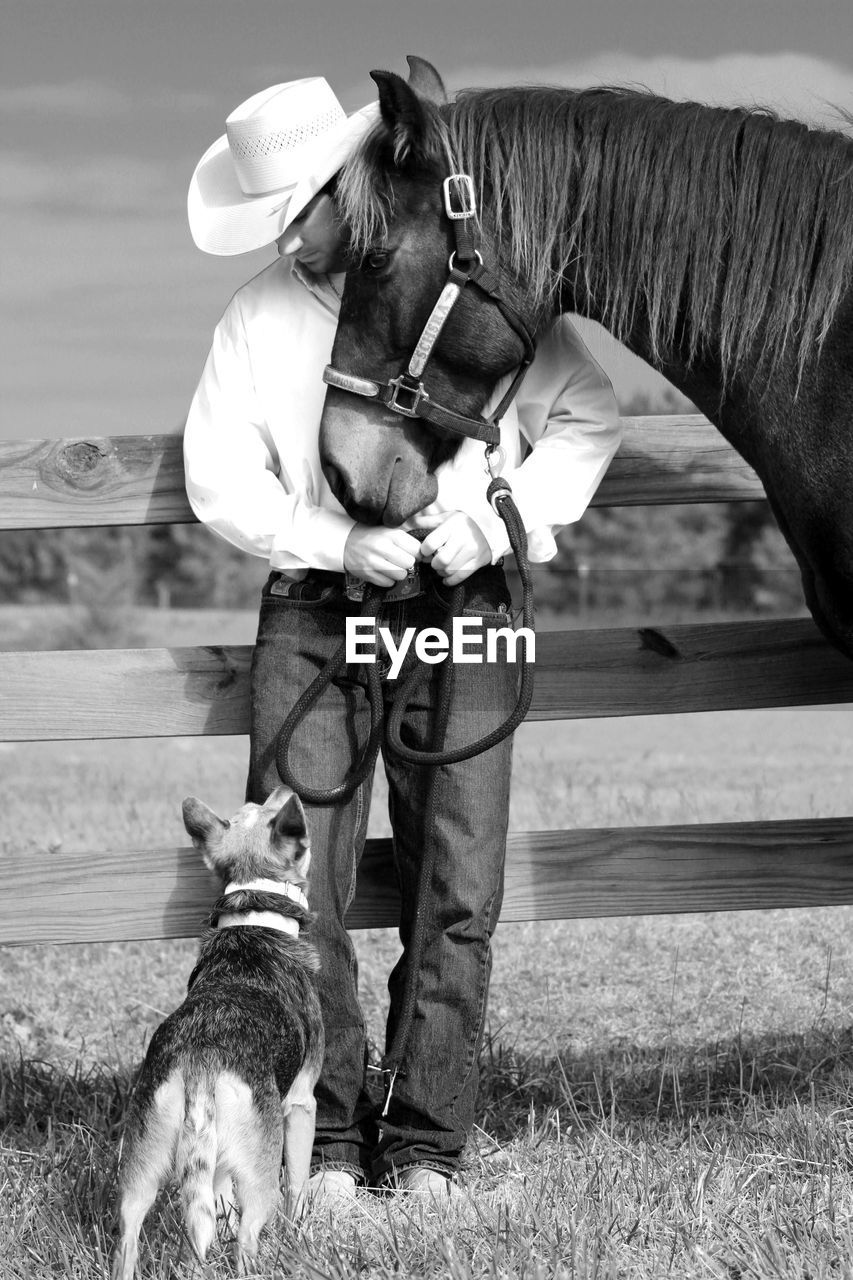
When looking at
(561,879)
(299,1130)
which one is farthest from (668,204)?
(299,1130)

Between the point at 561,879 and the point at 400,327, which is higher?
the point at 400,327

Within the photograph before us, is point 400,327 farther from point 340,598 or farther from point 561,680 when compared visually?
point 561,680

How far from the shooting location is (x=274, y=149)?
2.55m

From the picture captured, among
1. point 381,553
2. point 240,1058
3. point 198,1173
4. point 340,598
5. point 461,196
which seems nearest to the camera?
point 198,1173

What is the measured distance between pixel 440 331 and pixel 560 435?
0.45m

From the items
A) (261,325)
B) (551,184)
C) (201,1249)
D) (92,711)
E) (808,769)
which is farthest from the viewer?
(808,769)

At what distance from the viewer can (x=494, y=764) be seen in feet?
8.80

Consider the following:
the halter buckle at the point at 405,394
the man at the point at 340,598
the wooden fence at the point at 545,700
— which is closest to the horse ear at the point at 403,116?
the man at the point at 340,598

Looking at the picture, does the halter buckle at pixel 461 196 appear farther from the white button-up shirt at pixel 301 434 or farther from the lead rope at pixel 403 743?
the lead rope at pixel 403 743

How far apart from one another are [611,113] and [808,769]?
10461 mm

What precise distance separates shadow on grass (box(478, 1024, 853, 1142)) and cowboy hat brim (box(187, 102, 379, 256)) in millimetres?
2171

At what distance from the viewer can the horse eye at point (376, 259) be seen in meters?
2.37

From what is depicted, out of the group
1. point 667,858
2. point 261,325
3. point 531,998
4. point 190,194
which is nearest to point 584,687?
point 667,858

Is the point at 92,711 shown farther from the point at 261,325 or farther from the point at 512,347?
the point at 512,347
